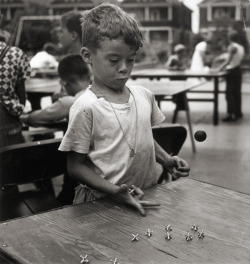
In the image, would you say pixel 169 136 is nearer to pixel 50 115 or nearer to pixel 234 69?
pixel 50 115

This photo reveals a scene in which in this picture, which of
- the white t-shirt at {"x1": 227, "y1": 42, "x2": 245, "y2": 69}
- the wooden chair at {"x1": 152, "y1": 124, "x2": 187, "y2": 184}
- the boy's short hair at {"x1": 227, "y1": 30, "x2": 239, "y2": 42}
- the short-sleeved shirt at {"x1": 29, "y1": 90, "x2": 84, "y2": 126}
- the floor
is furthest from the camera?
the boy's short hair at {"x1": 227, "y1": 30, "x2": 239, "y2": 42}

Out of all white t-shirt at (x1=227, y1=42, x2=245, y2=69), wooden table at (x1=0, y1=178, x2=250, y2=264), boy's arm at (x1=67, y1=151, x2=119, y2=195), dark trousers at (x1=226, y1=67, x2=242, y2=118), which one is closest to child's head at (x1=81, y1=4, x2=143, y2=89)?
boy's arm at (x1=67, y1=151, x2=119, y2=195)

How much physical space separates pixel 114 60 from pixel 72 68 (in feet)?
5.45

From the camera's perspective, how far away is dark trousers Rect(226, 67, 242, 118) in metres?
7.88

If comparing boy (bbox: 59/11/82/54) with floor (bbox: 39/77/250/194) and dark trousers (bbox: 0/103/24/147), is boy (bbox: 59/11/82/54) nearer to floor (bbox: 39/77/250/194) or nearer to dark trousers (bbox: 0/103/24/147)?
dark trousers (bbox: 0/103/24/147)

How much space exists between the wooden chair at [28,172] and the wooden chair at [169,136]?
0.48m

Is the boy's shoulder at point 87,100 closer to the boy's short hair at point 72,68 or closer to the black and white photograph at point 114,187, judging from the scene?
the black and white photograph at point 114,187

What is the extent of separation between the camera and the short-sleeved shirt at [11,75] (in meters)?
2.84

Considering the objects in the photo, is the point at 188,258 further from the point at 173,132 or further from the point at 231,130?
the point at 231,130

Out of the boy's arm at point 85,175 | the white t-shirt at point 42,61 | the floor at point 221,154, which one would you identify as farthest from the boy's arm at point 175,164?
the white t-shirt at point 42,61

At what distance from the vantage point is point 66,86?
3.09 m

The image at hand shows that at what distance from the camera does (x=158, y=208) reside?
4.08 feet

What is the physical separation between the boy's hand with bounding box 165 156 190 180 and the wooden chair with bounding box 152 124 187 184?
779 millimetres

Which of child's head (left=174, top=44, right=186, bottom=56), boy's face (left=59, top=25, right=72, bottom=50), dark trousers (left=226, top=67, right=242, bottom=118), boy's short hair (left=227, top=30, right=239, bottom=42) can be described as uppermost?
boy's face (left=59, top=25, right=72, bottom=50)
